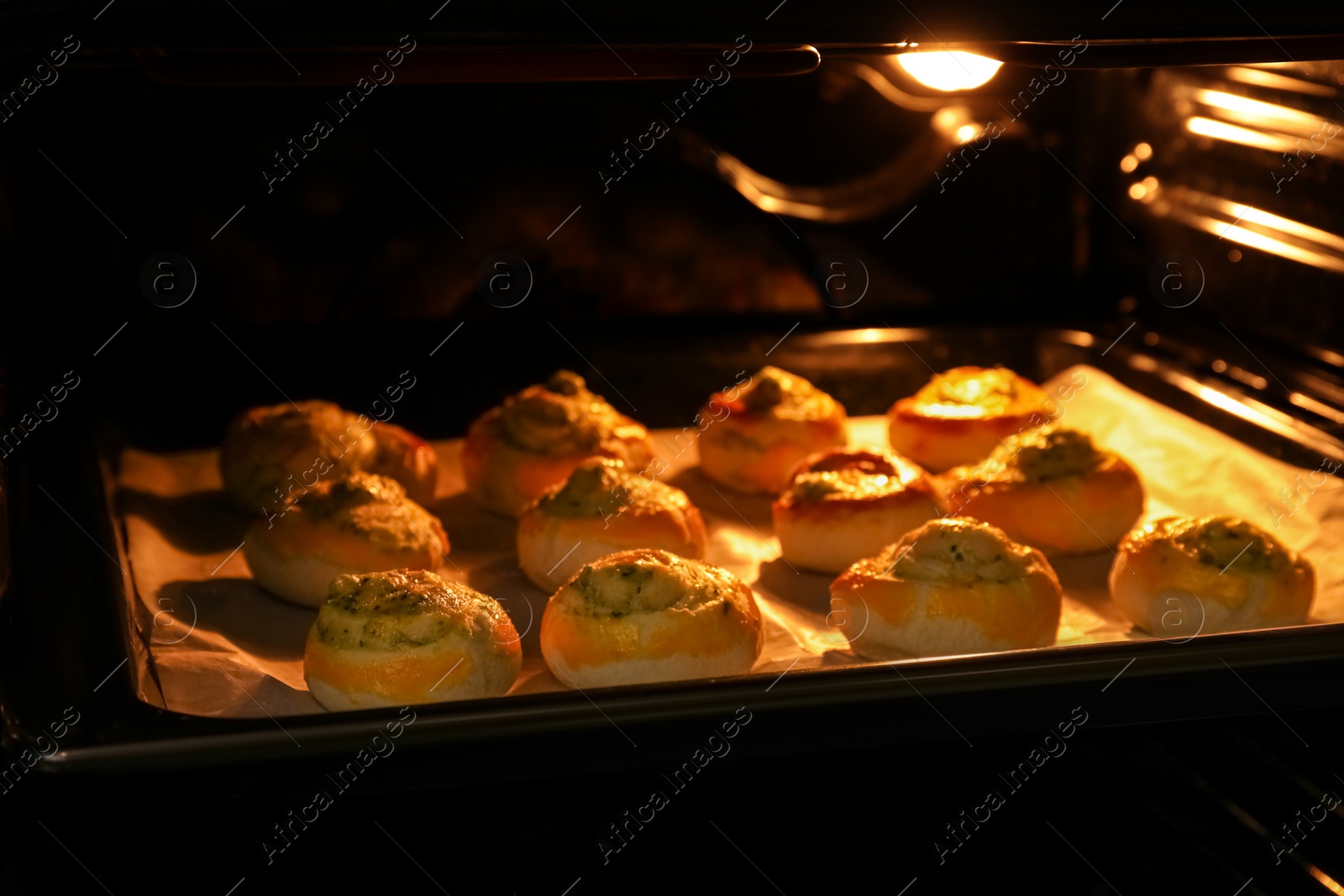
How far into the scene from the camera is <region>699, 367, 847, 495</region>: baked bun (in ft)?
9.31

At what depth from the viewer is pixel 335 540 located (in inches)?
91.7

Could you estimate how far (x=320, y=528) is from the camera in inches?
92.2

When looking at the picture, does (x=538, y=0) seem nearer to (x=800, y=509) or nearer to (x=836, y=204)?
(x=800, y=509)

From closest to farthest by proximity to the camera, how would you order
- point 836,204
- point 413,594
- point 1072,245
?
point 413,594, point 836,204, point 1072,245

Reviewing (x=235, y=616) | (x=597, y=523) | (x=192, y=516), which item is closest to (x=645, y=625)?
(x=597, y=523)

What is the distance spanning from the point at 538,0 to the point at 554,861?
34.7 inches

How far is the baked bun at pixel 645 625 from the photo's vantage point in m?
1.94

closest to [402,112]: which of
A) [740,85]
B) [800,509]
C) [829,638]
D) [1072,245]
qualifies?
[740,85]

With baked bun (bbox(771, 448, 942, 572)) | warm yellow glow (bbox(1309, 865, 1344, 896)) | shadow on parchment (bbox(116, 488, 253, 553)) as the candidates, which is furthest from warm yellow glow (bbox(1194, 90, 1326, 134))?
shadow on parchment (bbox(116, 488, 253, 553))

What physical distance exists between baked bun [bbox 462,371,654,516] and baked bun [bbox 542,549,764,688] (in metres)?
0.66

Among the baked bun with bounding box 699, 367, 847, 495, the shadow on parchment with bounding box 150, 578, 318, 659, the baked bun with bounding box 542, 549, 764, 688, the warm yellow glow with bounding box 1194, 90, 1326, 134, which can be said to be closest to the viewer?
the baked bun with bounding box 542, 549, 764, 688

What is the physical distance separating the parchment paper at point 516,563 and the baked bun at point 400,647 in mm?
86

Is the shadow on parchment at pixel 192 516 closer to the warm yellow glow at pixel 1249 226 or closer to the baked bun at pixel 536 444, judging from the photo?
the baked bun at pixel 536 444

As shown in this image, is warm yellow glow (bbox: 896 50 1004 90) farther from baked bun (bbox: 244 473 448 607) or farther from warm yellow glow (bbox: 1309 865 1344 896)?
baked bun (bbox: 244 473 448 607)
